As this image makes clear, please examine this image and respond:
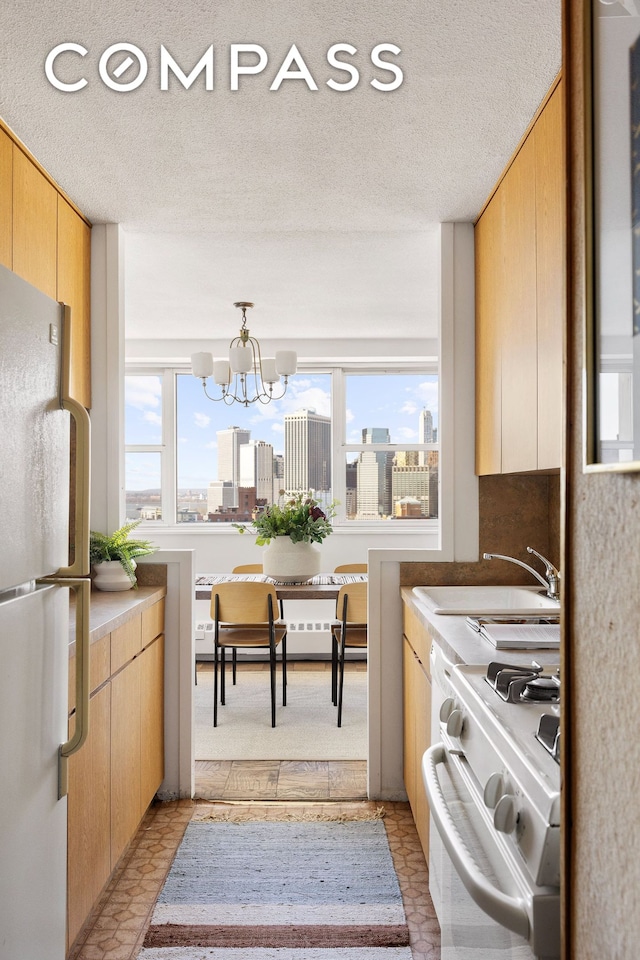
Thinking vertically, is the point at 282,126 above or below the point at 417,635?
above

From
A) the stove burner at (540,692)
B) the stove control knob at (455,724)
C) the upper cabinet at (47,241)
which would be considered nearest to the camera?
the stove burner at (540,692)

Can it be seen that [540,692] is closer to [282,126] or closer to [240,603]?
[282,126]

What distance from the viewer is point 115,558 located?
3.03 metres

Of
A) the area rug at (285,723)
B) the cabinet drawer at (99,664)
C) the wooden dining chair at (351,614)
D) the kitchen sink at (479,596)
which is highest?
the kitchen sink at (479,596)

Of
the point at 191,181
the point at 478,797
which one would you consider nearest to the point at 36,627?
the point at 478,797

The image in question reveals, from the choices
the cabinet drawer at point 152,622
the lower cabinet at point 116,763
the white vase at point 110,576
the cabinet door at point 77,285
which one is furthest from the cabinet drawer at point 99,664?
the cabinet door at point 77,285

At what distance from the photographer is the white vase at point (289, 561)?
4.24 meters

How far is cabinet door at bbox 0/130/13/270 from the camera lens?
225cm

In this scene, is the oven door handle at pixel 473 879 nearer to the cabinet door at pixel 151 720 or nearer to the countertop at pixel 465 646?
the countertop at pixel 465 646

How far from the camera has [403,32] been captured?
185 cm

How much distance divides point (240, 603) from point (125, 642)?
173 centimetres

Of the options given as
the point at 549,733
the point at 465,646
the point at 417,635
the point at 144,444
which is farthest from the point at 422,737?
the point at 144,444

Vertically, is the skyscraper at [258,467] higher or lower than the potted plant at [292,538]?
higher

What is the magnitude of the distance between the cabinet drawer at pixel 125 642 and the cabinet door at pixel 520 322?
1415 millimetres
